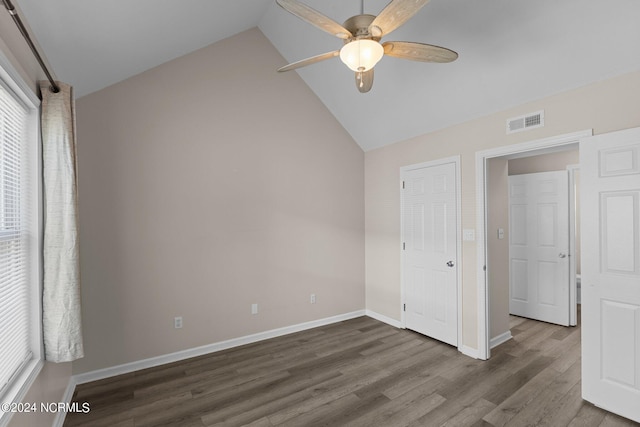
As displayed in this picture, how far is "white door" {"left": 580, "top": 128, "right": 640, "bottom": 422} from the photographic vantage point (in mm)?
2123

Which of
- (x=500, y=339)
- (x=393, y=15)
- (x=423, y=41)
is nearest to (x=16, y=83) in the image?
(x=393, y=15)

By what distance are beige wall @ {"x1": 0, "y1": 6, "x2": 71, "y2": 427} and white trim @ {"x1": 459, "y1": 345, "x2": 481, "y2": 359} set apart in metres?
3.57

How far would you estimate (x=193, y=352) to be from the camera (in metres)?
3.23

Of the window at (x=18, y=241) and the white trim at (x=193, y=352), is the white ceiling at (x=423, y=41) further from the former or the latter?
the white trim at (x=193, y=352)

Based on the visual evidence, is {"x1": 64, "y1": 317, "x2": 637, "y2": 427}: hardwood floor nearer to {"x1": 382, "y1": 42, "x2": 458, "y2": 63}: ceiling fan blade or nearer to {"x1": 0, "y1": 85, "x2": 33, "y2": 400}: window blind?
{"x1": 0, "y1": 85, "x2": 33, "y2": 400}: window blind

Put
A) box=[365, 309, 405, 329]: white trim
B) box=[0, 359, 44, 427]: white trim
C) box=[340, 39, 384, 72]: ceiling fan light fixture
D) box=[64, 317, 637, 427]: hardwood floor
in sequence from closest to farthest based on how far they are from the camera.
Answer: box=[0, 359, 44, 427]: white trim, box=[340, 39, 384, 72]: ceiling fan light fixture, box=[64, 317, 637, 427]: hardwood floor, box=[365, 309, 405, 329]: white trim

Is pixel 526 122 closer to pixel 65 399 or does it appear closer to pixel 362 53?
pixel 362 53

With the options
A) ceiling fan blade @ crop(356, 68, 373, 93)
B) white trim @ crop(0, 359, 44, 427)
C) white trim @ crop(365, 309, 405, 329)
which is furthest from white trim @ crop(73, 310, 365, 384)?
ceiling fan blade @ crop(356, 68, 373, 93)

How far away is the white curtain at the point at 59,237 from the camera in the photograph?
6.24ft

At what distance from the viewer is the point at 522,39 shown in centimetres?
235

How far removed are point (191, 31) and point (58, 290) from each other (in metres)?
2.44

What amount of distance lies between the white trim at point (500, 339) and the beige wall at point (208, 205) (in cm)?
188

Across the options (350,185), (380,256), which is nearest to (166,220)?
(350,185)

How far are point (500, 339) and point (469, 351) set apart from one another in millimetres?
549
